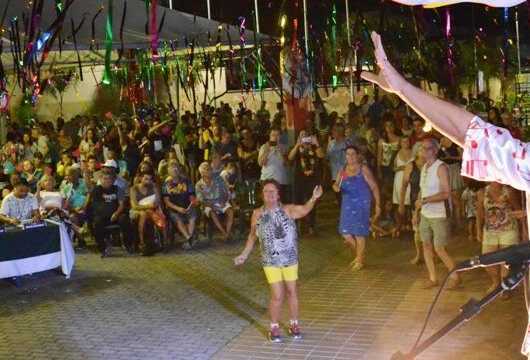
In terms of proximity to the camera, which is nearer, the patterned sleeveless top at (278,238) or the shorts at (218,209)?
the patterned sleeveless top at (278,238)

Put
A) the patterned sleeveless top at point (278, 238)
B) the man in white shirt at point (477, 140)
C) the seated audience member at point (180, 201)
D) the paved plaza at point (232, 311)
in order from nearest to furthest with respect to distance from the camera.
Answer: the man in white shirt at point (477, 140) < the paved plaza at point (232, 311) < the patterned sleeveless top at point (278, 238) < the seated audience member at point (180, 201)

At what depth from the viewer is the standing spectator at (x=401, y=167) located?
1163cm

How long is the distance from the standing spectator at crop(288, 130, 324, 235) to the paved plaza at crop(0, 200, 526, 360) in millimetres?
1508

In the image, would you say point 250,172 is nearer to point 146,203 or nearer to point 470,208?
point 146,203

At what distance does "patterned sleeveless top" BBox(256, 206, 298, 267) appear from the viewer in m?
7.21

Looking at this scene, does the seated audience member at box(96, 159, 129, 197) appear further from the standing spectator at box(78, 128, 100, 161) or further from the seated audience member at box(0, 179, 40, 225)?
the standing spectator at box(78, 128, 100, 161)

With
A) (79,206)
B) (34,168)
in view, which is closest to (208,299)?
(79,206)

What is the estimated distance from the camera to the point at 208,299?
9039mm

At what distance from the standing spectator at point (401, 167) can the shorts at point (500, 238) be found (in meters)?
3.37

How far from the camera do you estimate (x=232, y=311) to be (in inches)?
332

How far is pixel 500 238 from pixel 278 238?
7.99 ft

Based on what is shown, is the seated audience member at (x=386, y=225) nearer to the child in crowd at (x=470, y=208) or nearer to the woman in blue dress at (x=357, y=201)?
the child in crowd at (x=470, y=208)

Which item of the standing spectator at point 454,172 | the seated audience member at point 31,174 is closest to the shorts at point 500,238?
the standing spectator at point 454,172

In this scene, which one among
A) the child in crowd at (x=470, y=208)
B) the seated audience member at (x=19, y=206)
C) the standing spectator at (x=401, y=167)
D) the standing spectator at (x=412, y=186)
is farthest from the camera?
the standing spectator at (x=401, y=167)
